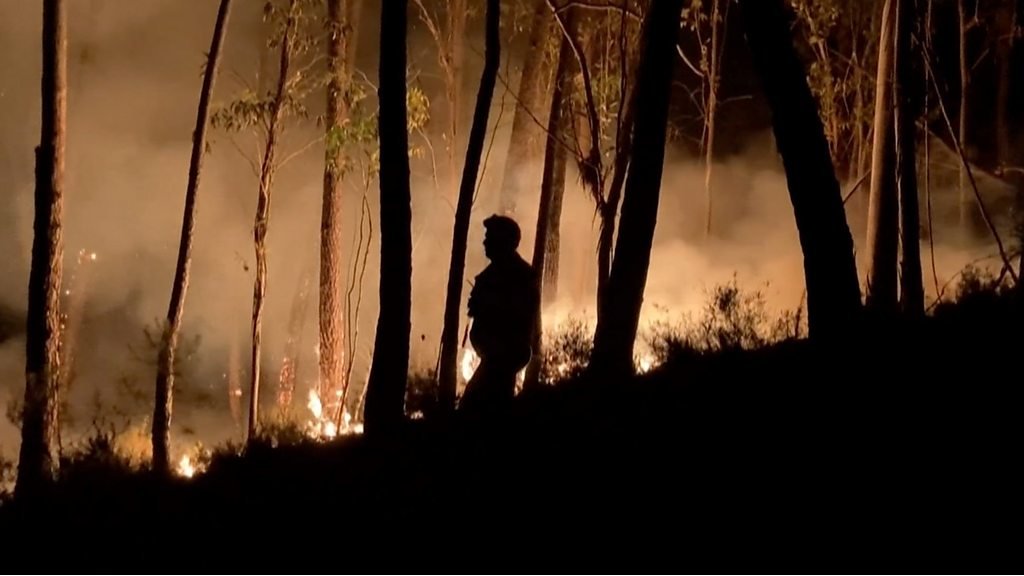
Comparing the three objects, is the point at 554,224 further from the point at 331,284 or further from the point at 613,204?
the point at 331,284

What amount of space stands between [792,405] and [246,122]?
32.7 feet

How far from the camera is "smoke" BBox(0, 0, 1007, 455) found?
2002 cm

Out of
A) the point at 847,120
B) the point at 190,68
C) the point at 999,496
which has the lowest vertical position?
the point at 999,496

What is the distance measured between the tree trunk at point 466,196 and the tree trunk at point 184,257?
13.1 ft

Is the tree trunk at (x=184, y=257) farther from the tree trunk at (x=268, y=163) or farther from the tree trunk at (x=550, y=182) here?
the tree trunk at (x=550, y=182)

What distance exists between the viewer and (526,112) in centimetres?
1407

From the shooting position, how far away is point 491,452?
5.68m

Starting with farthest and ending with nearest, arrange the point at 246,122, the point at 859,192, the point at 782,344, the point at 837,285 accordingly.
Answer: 1. the point at 859,192
2. the point at 246,122
3. the point at 782,344
4. the point at 837,285

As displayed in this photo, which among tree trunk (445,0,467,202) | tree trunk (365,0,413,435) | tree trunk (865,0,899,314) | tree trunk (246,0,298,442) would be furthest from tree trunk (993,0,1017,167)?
tree trunk (365,0,413,435)

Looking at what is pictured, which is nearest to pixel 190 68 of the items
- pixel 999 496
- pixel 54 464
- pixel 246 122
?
pixel 246 122

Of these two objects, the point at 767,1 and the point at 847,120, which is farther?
the point at 847,120

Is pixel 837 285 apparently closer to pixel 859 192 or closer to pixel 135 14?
pixel 859 192

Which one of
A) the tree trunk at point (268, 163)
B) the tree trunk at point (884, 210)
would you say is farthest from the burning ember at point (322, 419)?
the tree trunk at point (884, 210)

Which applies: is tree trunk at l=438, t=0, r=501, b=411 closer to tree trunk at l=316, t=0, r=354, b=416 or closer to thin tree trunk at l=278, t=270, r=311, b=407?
tree trunk at l=316, t=0, r=354, b=416
